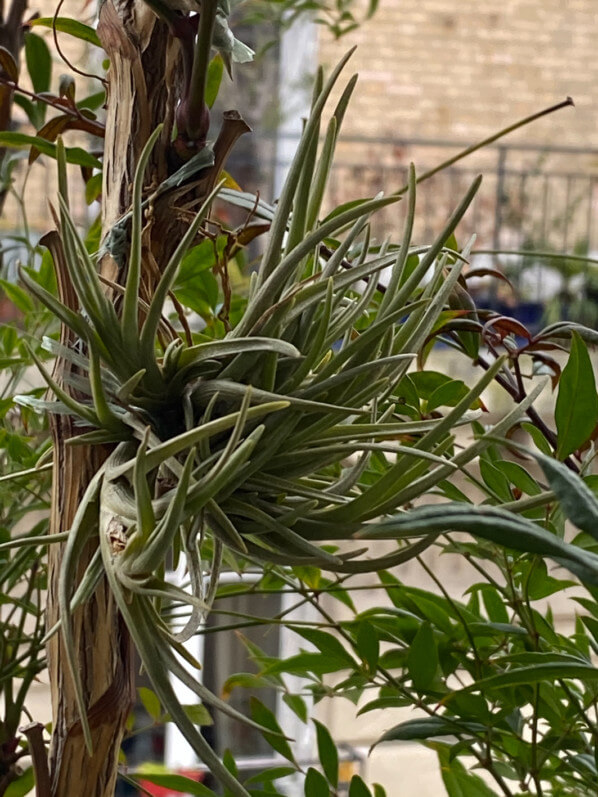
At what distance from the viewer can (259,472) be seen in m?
0.23

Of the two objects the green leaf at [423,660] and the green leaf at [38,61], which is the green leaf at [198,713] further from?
the green leaf at [38,61]

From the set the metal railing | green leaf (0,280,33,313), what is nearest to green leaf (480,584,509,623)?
green leaf (0,280,33,313)

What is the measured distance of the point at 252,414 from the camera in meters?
0.20

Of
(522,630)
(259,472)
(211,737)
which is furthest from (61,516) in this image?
(211,737)

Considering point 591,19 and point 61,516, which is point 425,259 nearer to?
point 61,516

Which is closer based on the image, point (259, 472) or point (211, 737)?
point (259, 472)

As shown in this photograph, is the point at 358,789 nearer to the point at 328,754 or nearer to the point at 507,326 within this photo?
the point at 328,754

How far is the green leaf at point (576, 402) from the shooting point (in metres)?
0.29

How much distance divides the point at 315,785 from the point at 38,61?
36cm

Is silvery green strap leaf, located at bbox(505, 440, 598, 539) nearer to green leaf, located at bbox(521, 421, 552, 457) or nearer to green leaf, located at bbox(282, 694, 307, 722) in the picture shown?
green leaf, located at bbox(521, 421, 552, 457)

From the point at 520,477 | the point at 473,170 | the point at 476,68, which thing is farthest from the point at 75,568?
the point at 476,68

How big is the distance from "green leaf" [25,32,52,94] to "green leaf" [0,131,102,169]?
0.38ft

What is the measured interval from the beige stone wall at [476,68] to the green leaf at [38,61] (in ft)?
9.17

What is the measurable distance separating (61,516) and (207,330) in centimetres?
16
